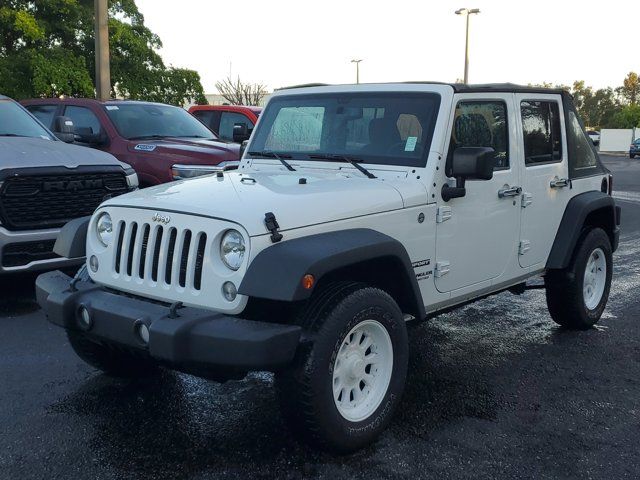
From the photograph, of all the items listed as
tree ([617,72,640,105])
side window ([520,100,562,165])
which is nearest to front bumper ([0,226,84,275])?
side window ([520,100,562,165])

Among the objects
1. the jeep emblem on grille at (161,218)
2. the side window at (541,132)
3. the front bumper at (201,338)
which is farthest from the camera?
the side window at (541,132)

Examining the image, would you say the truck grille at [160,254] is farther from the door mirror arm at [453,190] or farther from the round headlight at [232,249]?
the door mirror arm at [453,190]

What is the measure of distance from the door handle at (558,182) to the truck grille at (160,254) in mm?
2980

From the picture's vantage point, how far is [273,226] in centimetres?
337

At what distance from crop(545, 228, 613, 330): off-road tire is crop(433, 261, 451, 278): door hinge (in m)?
1.60

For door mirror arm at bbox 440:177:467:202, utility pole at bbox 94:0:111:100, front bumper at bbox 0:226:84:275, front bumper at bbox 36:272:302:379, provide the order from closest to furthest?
front bumper at bbox 36:272:302:379 < door mirror arm at bbox 440:177:467:202 < front bumper at bbox 0:226:84:275 < utility pole at bbox 94:0:111:100

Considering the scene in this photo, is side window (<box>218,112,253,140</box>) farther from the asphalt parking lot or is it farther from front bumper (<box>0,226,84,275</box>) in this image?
the asphalt parking lot

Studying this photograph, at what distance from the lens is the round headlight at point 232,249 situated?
11.1 feet

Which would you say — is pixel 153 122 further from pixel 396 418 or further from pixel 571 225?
pixel 396 418

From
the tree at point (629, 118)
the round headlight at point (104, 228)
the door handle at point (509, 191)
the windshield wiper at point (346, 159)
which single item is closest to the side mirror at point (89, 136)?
the windshield wiper at point (346, 159)

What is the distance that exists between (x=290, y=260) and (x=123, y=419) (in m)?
1.55

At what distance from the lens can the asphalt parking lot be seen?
3508 mm

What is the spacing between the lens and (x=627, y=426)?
159 inches

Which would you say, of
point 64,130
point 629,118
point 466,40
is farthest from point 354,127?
point 629,118
